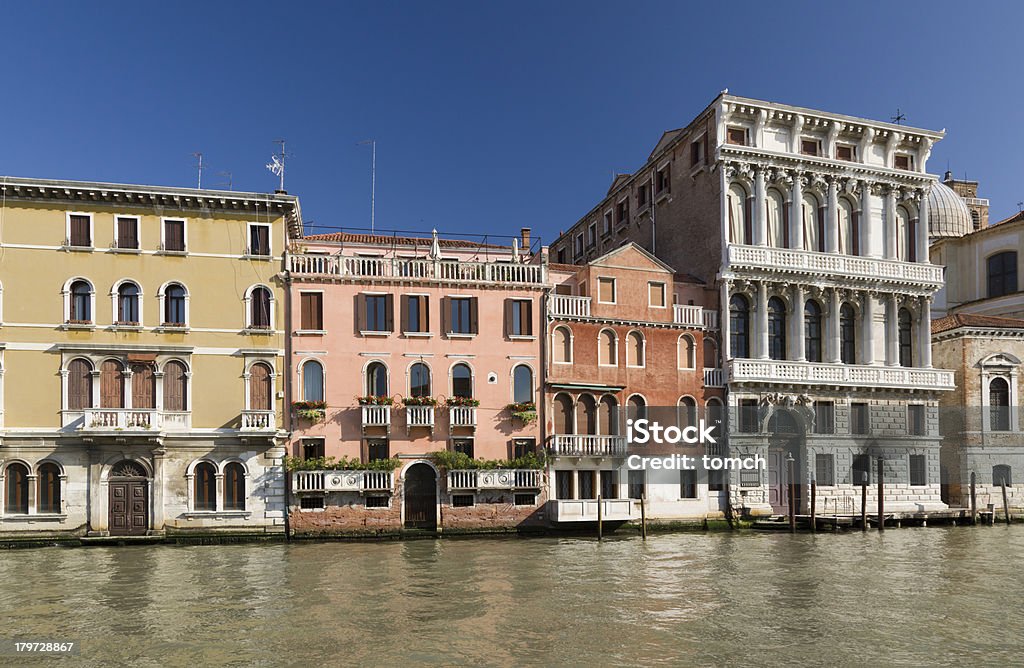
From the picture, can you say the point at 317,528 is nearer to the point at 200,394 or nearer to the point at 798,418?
the point at 200,394

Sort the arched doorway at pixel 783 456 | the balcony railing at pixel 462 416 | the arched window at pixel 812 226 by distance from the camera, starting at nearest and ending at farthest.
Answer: the balcony railing at pixel 462 416 < the arched doorway at pixel 783 456 < the arched window at pixel 812 226

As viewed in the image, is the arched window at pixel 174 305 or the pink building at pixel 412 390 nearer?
the arched window at pixel 174 305

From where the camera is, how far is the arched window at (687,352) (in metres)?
33.5

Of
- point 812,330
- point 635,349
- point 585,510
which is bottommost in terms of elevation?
point 585,510

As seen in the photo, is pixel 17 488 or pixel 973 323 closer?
pixel 17 488

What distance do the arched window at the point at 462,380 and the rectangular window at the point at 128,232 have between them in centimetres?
1039

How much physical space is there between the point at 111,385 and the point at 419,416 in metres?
9.02

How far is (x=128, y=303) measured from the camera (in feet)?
93.6

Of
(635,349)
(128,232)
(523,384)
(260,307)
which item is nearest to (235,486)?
(260,307)

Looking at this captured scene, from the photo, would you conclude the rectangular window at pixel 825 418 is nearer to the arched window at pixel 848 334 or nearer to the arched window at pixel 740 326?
the arched window at pixel 848 334

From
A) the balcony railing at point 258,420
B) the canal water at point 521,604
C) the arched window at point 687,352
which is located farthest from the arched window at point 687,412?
the balcony railing at point 258,420

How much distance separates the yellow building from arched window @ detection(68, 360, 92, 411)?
0.04 meters

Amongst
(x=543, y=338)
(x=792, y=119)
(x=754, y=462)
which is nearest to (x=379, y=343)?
(x=543, y=338)

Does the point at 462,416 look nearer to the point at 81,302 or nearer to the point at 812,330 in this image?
the point at 81,302
